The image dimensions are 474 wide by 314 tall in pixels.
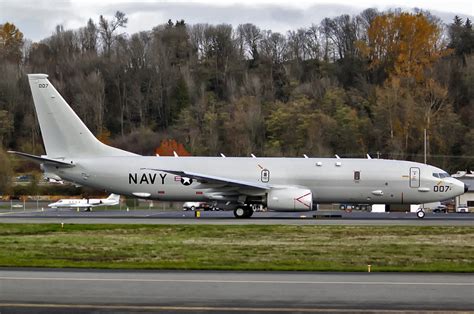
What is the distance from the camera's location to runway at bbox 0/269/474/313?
14508 mm

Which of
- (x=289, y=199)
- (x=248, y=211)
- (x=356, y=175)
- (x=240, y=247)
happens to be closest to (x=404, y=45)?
(x=356, y=175)

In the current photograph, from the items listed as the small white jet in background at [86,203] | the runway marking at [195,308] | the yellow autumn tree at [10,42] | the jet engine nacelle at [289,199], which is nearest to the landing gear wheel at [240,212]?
the jet engine nacelle at [289,199]

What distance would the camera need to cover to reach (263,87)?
120m

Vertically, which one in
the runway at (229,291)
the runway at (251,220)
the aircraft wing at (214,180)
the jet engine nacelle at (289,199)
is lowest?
the runway at (229,291)

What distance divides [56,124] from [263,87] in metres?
76.4

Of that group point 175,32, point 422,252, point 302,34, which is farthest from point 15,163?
point 422,252

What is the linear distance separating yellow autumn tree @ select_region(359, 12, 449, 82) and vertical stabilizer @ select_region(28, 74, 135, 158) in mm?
68227

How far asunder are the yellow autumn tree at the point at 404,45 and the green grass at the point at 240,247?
77.4 metres

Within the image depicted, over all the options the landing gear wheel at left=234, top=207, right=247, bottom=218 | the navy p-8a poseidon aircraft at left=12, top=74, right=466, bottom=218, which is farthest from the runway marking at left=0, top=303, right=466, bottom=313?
the landing gear wheel at left=234, top=207, right=247, bottom=218

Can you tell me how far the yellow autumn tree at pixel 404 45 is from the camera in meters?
110

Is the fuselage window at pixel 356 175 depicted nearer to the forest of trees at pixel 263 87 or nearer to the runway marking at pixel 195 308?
the runway marking at pixel 195 308

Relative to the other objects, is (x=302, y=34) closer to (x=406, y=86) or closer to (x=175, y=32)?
(x=175, y=32)

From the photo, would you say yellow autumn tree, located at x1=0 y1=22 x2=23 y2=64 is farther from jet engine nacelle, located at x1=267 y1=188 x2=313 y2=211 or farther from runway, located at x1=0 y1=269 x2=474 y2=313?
runway, located at x1=0 y1=269 x2=474 y2=313

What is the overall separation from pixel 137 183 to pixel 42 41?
3966 inches
